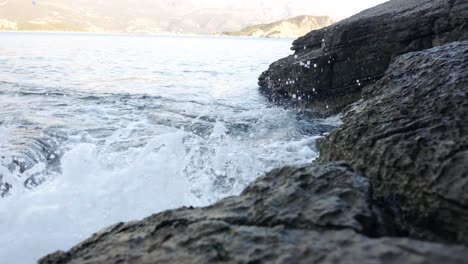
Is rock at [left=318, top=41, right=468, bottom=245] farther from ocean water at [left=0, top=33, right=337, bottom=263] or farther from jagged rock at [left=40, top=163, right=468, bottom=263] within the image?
ocean water at [left=0, top=33, right=337, bottom=263]

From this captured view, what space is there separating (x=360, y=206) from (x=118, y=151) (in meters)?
6.91

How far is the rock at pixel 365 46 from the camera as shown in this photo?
11.2m

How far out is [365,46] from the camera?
12867mm

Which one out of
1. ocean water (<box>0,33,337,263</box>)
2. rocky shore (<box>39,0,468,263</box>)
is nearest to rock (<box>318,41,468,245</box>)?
rocky shore (<box>39,0,468,263</box>)

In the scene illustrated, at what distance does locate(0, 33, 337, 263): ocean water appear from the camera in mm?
5684

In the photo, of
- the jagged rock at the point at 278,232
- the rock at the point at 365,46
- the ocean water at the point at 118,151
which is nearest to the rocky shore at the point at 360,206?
the jagged rock at the point at 278,232

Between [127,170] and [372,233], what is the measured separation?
491cm

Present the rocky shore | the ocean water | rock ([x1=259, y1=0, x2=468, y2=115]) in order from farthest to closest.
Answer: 1. rock ([x1=259, y1=0, x2=468, y2=115])
2. the ocean water
3. the rocky shore

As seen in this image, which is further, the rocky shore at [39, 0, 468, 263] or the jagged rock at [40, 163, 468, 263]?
the rocky shore at [39, 0, 468, 263]

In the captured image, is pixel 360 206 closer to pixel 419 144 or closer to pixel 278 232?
pixel 278 232

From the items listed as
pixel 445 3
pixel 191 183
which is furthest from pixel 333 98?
pixel 191 183

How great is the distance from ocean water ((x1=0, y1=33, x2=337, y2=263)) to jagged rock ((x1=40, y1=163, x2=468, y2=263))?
238cm

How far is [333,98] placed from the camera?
13539 mm

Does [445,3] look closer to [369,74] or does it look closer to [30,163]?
[369,74]
